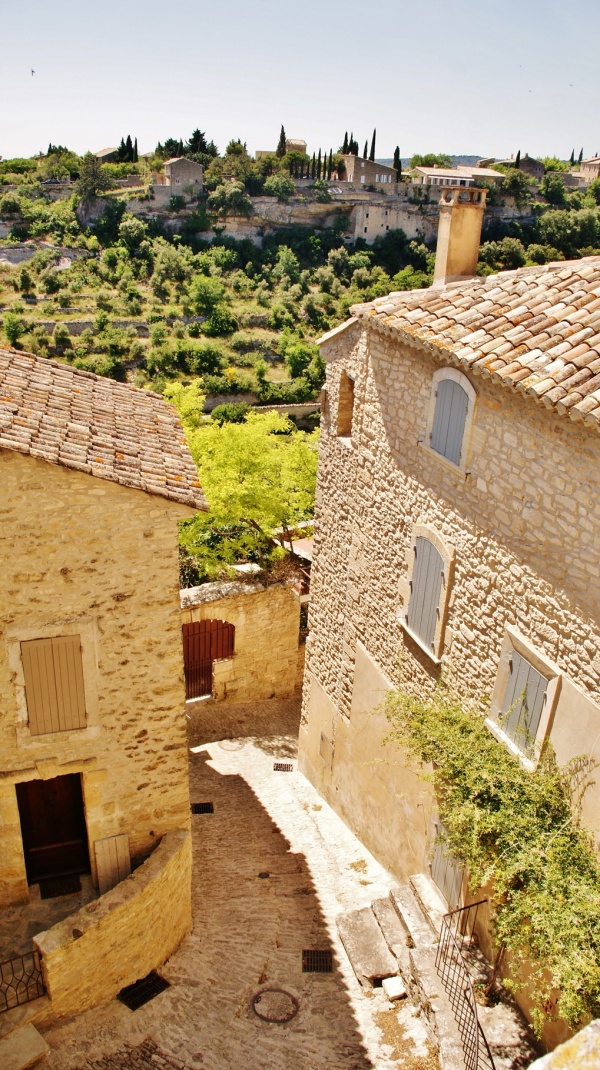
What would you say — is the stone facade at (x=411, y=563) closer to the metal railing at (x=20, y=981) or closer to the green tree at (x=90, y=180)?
the metal railing at (x=20, y=981)

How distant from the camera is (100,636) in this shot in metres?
7.83

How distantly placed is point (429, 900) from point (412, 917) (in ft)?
1.11

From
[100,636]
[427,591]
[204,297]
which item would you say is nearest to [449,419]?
[427,591]

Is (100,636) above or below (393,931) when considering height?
above

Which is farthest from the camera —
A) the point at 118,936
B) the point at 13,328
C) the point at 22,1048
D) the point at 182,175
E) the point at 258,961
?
the point at 182,175

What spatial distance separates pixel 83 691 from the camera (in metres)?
7.94

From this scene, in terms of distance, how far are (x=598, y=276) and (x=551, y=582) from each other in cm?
341

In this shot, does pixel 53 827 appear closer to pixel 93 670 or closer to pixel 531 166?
pixel 93 670

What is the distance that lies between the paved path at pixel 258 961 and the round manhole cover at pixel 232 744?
0.75 feet

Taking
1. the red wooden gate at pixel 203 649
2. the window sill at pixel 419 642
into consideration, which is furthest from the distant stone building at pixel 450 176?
the window sill at pixel 419 642

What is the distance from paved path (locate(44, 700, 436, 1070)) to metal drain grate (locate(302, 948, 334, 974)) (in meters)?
0.09

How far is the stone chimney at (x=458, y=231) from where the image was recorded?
1013cm

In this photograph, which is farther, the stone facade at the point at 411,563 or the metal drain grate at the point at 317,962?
the metal drain grate at the point at 317,962

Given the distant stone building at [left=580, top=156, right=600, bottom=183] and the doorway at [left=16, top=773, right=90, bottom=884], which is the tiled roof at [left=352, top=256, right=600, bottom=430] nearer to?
the doorway at [left=16, top=773, right=90, bottom=884]
